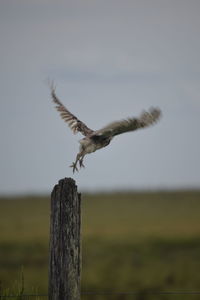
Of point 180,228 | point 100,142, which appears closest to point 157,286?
point 180,228

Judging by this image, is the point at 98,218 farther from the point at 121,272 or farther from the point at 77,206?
the point at 77,206

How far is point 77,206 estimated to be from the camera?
6594mm

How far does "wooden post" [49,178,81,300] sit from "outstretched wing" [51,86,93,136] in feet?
7.85

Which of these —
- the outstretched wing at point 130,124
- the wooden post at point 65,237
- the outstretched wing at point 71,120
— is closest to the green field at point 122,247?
the outstretched wing at point 71,120

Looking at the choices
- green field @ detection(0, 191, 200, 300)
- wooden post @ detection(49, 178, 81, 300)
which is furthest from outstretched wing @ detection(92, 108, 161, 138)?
green field @ detection(0, 191, 200, 300)

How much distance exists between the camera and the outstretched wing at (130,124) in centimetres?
772

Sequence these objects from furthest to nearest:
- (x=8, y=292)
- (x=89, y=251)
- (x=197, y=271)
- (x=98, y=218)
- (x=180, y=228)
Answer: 1. (x=98, y=218)
2. (x=180, y=228)
3. (x=89, y=251)
4. (x=197, y=271)
5. (x=8, y=292)

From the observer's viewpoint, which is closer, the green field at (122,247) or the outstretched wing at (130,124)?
the outstretched wing at (130,124)

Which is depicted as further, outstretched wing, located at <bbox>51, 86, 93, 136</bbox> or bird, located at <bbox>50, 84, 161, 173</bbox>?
outstretched wing, located at <bbox>51, 86, 93, 136</bbox>

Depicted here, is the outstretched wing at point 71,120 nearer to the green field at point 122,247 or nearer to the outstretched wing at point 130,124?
the outstretched wing at point 130,124

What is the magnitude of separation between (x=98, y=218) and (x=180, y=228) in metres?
5.96

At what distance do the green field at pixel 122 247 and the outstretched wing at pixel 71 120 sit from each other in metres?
10.1

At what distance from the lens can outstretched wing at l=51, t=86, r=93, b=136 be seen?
362 inches

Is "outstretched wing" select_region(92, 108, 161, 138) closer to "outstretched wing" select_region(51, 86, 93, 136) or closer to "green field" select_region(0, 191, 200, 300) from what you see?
"outstretched wing" select_region(51, 86, 93, 136)
